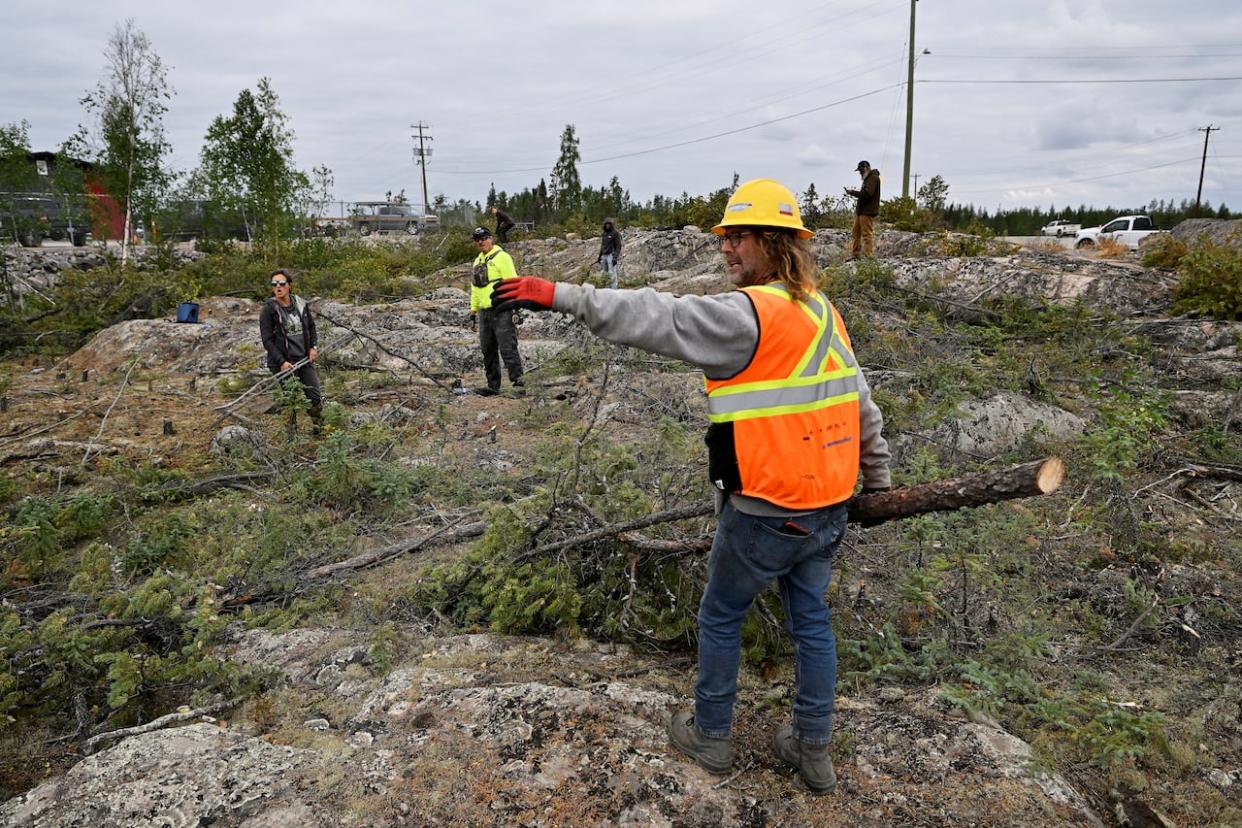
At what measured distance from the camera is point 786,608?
2.25 m

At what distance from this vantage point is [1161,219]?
34.2 metres

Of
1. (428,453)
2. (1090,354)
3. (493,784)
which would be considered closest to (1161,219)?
(1090,354)

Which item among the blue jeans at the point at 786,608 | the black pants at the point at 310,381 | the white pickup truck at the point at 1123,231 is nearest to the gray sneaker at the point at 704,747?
the blue jeans at the point at 786,608

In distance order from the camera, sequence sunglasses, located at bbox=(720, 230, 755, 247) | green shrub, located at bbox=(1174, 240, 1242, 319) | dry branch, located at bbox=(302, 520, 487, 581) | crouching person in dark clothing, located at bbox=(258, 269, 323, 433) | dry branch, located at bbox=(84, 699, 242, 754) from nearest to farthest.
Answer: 1. sunglasses, located at bbox=(720, 230, 755, 247)
2. dry branch, located at bbox=(84, 699, 242, 754)
3. dry branch, located at bbox=(302, 520, 487, 581)
4. crouching person in dark clothing, located at bbox=(258, 269, 323, 433)
5. green shrub, located at bbox=(1174, 240, 1242, 319)

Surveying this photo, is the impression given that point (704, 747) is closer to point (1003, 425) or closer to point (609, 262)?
point (1003, 425)

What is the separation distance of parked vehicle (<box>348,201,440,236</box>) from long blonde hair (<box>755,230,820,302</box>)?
34.4 meters

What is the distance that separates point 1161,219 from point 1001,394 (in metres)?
37.5

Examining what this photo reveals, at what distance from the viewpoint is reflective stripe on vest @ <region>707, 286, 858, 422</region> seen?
6.31ft

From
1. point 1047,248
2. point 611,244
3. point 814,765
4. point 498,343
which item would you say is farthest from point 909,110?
point 814,765

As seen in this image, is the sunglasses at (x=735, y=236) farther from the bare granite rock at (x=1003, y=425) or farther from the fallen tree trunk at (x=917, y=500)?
the bare granite rock at (x=1003, y=425)

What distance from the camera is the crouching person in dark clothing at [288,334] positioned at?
6.48m

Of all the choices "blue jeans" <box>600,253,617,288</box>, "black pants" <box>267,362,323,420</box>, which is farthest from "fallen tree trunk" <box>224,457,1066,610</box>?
"blue jeans" <box>600,253,617,288</box>

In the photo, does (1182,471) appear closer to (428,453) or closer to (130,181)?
(428,453)

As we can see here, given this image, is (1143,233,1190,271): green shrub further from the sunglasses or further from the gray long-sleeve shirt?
the gray long-sleeve shirt
